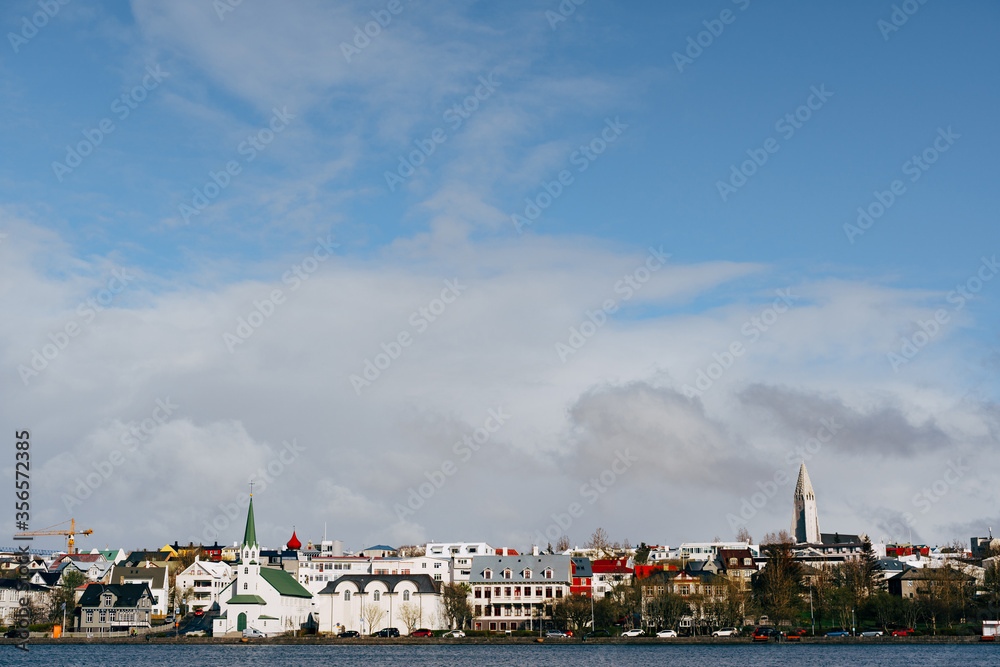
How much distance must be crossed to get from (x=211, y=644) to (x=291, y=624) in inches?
590

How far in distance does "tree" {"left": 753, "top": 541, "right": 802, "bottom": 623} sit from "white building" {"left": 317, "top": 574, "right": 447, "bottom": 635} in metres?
39.0

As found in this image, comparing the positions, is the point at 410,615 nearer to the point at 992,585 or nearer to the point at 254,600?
the point at 254,600

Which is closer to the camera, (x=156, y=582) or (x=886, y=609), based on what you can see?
(x=886, y=609)

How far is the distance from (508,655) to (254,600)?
43725 mm

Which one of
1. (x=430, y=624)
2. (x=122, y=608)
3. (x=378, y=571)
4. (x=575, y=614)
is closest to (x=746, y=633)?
(x=575, y=614)

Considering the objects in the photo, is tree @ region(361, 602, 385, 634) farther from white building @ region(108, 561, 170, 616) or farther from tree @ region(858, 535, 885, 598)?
tree @ region(858, 535, 885, 598)

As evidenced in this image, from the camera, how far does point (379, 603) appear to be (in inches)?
4838

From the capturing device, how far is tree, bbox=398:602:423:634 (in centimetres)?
12094

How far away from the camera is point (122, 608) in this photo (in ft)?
406

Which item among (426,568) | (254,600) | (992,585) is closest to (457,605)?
(426,568)

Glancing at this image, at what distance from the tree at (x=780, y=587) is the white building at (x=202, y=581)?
70.9 m

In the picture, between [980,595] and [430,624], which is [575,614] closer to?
[430,624]

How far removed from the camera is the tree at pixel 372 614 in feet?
397

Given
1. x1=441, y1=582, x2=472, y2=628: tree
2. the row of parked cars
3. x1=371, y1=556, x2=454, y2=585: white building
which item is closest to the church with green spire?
the row of parked cars
